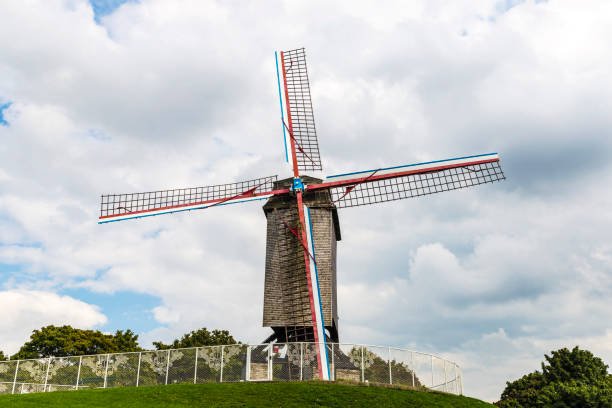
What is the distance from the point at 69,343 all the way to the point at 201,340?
1297 cm

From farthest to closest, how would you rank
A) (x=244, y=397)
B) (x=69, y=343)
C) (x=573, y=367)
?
(x=69, y=343) → (x=573, y=367) → (x=244, y=397)

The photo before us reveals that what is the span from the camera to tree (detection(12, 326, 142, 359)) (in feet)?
→ 168

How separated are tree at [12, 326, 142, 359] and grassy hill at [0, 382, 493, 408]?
3218 centimetres

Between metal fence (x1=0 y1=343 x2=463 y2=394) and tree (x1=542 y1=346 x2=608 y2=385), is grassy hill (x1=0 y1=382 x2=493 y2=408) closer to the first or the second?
metal fence (x1=0 y1=343 x2=463 y2=394)

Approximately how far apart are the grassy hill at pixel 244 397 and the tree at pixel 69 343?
32.2 m

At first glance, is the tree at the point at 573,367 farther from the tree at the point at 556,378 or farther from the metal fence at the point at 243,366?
the metal fence at the point at 243,366

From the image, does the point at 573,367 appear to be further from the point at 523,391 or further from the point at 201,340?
the point at 201,340

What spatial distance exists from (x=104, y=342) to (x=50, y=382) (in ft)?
94.1

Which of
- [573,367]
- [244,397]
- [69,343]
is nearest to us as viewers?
[244,397]

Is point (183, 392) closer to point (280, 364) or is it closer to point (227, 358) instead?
point (227, 358)

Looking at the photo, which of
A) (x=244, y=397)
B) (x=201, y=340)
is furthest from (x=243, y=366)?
(x=201, y=340)

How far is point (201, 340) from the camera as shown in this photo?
50.1 meters

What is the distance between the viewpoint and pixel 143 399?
20.4 metres

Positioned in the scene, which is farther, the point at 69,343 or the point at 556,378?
the point at 69,343
